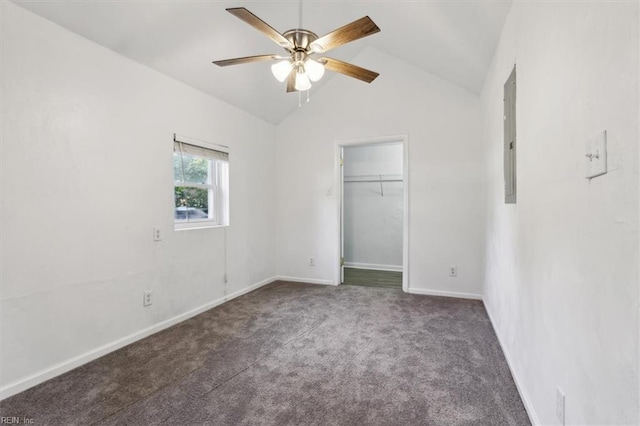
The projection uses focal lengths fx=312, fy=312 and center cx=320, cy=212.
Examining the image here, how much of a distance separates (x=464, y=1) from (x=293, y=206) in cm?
330

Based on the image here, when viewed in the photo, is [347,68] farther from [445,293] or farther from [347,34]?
[445,293]

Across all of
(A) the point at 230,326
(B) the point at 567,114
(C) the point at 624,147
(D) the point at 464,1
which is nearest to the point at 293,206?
(A) the point at 230,326

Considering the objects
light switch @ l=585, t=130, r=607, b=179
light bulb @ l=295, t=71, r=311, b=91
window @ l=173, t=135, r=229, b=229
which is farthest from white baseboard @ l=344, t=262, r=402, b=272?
light switch @ l=585, t=130, r=607, b=179

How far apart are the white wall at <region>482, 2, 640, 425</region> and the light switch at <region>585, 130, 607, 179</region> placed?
28 millimetres

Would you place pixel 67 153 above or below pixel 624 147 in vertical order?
above

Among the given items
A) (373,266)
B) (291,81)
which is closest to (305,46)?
(291,81)

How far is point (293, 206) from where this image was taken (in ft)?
16.0

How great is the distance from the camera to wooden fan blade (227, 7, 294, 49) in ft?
5.86

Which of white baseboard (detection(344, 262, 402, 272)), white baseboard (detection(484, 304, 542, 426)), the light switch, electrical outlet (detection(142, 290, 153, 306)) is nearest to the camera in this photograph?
the light switch

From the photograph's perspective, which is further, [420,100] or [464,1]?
[420,100]

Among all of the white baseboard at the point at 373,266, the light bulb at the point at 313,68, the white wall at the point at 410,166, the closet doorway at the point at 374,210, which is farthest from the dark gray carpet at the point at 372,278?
the light bulb at the point at 313,68

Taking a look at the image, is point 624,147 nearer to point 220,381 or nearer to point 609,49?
point 609,49

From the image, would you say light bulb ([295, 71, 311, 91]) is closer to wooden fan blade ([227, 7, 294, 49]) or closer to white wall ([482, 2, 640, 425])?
wooden fan blade ([227, 7, 294, 49])

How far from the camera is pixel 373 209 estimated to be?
6047 millimetres
